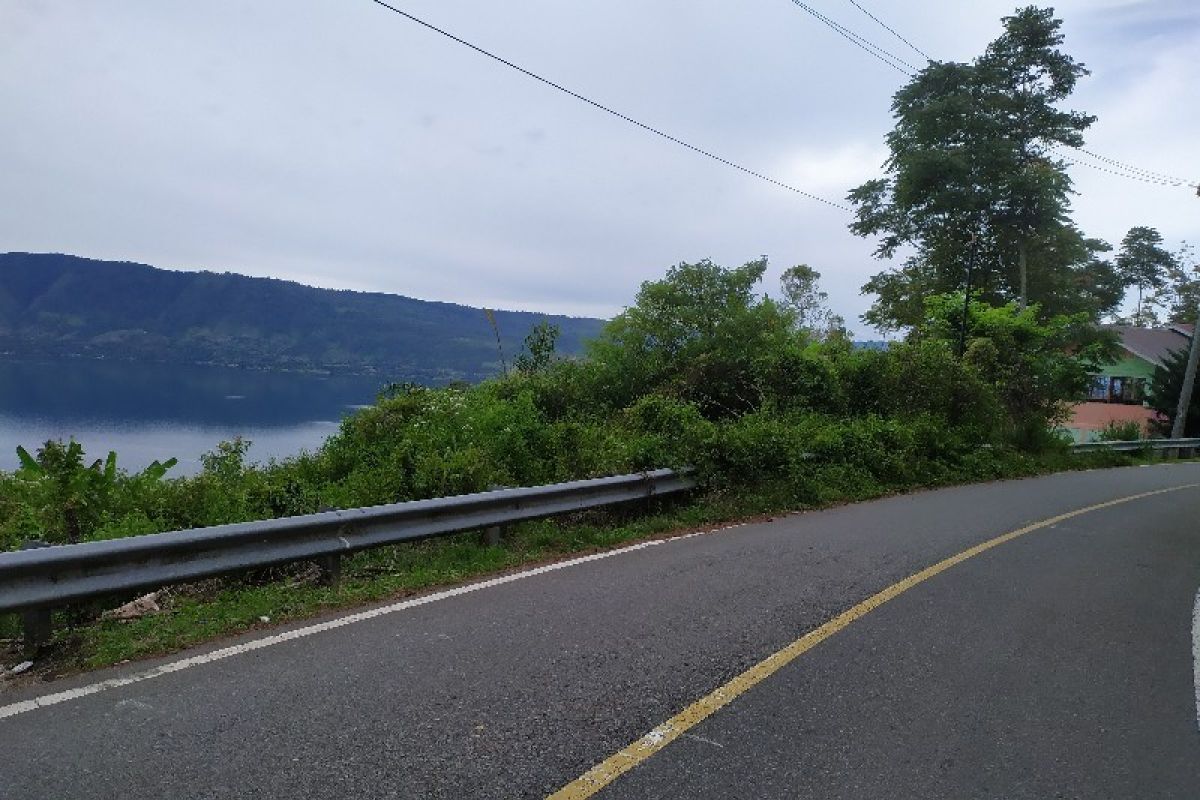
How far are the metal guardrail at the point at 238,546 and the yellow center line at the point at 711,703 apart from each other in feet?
11.0

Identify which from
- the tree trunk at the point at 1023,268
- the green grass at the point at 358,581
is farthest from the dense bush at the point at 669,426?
the tree trunk at the point at 1023,268

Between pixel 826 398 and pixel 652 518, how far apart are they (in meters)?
9.51

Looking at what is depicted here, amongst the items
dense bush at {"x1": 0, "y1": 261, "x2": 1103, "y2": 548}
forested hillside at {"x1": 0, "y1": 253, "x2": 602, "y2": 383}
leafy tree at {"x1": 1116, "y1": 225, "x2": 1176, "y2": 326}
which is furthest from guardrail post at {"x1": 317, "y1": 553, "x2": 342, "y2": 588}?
leafy tree at {"x1": 1116, "y1": 225, "x2": 1176, "y2": 326}

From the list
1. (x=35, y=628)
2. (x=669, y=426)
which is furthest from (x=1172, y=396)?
(x=35, y=628)

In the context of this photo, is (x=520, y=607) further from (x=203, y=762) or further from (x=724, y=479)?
(x=724, y=479)

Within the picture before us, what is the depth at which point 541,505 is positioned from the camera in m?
8.30

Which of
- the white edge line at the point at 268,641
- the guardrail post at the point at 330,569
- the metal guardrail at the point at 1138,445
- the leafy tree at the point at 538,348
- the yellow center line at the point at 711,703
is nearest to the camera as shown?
the yellow center line at the point at 711,703

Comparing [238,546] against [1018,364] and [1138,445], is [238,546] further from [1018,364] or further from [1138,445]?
[1138,445]

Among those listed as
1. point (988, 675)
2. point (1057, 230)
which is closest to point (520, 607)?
point (988, 675)

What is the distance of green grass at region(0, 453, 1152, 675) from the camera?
15.6 ft

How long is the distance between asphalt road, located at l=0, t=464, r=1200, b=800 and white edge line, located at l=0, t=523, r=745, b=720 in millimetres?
78

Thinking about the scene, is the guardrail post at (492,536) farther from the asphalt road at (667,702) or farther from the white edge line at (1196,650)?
the white edge line at (1196,650)

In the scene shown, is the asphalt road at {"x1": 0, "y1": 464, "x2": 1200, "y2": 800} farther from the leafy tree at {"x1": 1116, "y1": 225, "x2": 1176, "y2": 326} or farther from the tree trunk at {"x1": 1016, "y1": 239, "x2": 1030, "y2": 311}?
the leafy tree at {"x1": 1116, "y1": 225, "x2": 1176, "y2": 326}

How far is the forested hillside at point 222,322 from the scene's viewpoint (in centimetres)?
9481
